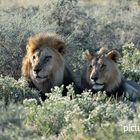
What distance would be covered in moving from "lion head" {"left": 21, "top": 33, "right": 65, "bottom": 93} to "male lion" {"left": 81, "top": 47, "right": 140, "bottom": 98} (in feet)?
1.65

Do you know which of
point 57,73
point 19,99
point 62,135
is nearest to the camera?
point 62,135

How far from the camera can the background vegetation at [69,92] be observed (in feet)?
21.7

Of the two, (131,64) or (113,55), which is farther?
(131,64)

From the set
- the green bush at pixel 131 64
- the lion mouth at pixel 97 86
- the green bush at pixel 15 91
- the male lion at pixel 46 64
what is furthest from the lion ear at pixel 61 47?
the green bush at pixel 131 64

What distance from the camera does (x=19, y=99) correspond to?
31.2 feet

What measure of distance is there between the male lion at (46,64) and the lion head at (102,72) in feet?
1.23

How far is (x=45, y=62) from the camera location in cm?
996

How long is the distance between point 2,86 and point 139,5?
2139 centimetres

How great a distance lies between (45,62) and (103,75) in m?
1.10

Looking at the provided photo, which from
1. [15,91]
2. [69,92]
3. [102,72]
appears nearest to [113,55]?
[102,72]

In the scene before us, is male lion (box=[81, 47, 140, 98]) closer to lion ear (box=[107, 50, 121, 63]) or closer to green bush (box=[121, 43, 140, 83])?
lion ear (box=[107, 50, 121, 63])

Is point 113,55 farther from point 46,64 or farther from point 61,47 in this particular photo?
point 46,64

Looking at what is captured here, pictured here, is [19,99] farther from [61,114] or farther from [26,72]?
[61,114]

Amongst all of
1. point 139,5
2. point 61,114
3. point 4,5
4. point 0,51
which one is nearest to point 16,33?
point 0,51
